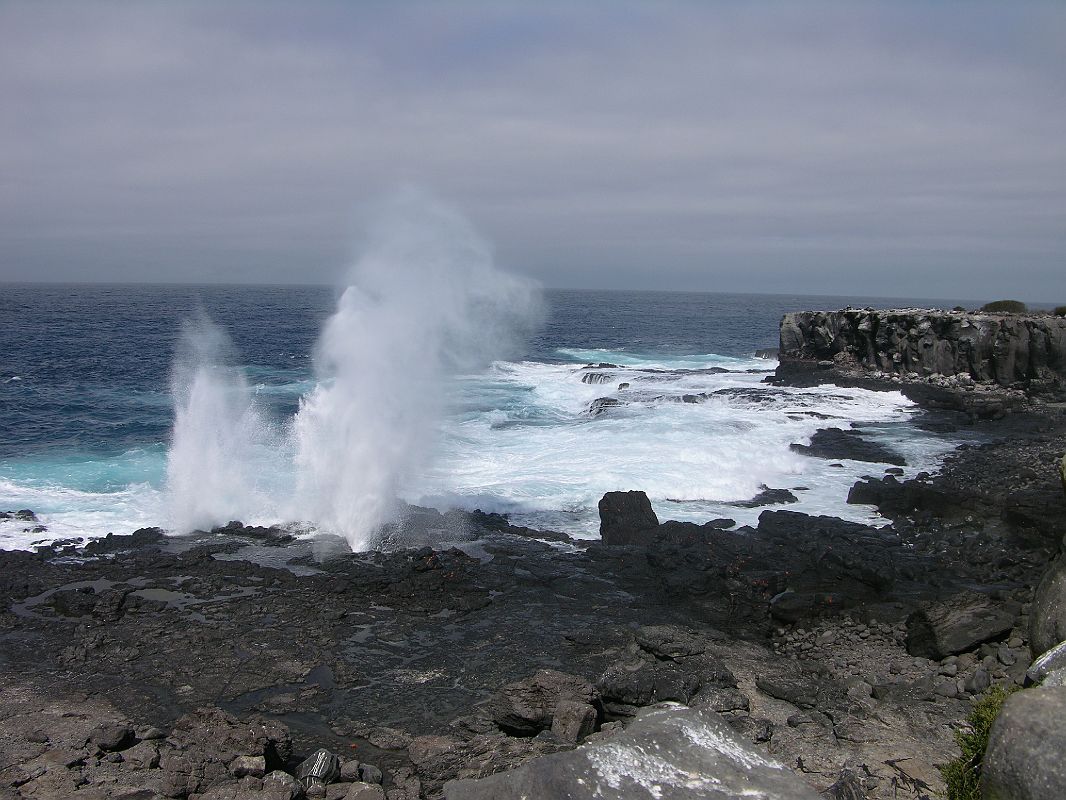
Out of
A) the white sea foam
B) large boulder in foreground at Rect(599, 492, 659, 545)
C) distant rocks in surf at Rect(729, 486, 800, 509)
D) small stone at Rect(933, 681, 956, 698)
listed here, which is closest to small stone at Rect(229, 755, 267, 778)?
small stone at Rect(933, 681, 956, 698)

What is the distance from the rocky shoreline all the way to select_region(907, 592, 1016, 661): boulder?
49 millimetres

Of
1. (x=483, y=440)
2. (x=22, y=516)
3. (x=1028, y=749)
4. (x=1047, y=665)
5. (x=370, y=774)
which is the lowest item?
(x=370, y=774)

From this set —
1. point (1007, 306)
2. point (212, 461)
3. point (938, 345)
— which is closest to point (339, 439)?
point (212, 461)

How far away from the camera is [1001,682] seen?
1208 cm

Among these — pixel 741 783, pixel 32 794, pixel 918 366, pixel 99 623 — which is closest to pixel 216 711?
pixel 32 794

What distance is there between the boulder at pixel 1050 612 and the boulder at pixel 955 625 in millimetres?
2740

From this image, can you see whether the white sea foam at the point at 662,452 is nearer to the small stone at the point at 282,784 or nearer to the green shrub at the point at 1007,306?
the small stone at the point at 282,784

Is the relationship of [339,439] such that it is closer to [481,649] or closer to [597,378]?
[481,649]

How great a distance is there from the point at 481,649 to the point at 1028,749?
895 centimetres

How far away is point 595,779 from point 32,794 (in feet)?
25.0

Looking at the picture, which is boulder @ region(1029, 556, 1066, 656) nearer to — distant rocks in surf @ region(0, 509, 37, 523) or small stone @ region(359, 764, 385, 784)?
small stone @ region(359, 764, 385, 784)

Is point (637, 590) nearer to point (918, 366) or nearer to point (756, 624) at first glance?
point (756, 624)

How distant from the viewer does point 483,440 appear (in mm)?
32719

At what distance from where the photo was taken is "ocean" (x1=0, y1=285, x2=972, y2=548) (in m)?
23.2
